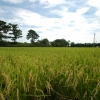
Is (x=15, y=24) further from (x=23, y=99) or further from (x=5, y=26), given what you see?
(x=23, y=99)

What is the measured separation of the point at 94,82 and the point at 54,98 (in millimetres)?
365

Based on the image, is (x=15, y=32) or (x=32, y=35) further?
(x=32, y=35)

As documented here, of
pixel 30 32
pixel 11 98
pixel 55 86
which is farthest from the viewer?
pixel 30 32

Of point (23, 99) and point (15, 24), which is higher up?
point (15, 24)

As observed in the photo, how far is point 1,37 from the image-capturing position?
170 feet

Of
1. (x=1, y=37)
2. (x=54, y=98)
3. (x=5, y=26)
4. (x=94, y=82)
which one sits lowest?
(x=54, y=98)

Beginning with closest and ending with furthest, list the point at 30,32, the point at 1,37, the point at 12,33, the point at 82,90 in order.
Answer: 1. the point at 82,90
2. the point at 1,37
3. the point at 12,33
4. the point at 30,32

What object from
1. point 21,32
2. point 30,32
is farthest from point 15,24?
point 30,32

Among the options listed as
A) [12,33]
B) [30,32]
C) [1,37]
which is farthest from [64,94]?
[30,32]

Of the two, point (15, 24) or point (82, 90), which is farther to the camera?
point (15, 24)

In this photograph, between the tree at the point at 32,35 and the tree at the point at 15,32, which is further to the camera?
the tree at the point at 32,35

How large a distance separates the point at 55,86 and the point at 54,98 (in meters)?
0.15

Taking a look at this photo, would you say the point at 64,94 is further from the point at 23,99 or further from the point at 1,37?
the point at 1,37

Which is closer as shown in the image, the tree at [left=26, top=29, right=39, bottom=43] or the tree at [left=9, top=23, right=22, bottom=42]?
the tree at [left=9, top=23, right=22, bottom=42]
